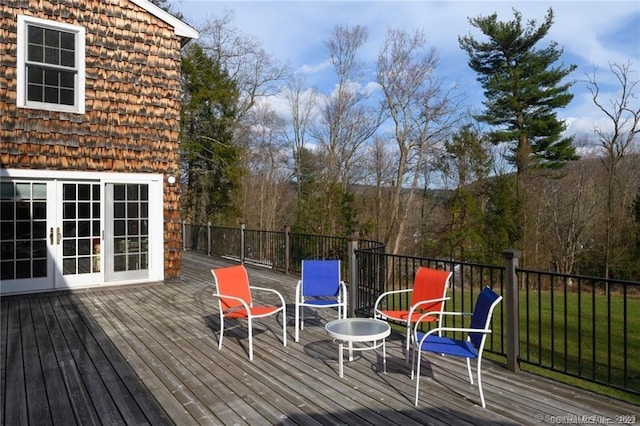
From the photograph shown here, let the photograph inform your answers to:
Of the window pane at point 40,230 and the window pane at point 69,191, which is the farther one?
the window pane at point 69,191

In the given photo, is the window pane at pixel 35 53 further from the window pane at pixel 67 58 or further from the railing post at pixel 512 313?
the railing post at pixel 512 313

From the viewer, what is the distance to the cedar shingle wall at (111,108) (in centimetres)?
663

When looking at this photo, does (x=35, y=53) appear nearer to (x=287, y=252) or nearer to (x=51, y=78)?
(x=51, y=78)

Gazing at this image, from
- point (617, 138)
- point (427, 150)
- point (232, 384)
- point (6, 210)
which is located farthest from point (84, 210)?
point (617, 138)

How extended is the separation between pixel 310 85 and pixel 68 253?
1673cm

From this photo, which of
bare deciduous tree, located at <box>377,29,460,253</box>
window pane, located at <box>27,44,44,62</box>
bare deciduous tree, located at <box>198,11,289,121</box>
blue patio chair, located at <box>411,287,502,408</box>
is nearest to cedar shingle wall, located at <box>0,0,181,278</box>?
window pane, located at <box>27,44,44,62</box>

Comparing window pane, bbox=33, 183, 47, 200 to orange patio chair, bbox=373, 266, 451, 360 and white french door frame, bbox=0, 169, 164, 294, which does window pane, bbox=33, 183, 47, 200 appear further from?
orange patio chair, bbox=373, 266, 451, 360

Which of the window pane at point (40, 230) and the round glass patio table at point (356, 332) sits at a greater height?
the window pane at point (40, 230)

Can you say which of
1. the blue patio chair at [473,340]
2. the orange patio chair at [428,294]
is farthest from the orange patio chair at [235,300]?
the blue patio chair at [473,340]

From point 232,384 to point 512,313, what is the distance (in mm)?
2562

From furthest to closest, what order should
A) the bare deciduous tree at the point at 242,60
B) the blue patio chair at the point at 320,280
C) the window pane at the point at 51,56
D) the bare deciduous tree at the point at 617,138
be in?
the bare deciduous tree at the point at 242,60 < the bare deciduous tree at the point at 617,138 < the window pane at the point at 51,56 < the blue patio chair at the point at 320,280

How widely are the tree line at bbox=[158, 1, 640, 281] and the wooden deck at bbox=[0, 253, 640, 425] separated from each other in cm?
1019

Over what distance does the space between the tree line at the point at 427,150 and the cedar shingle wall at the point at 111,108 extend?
742 cm

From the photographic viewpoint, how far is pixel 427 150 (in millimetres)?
18734
